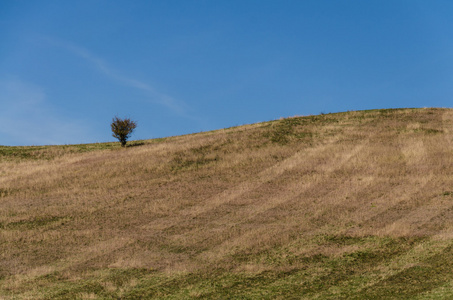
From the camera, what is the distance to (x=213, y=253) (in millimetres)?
18688

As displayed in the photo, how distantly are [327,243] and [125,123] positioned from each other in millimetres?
37228

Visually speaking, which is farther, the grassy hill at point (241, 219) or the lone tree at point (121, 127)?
the lone tree at point (121, 127)

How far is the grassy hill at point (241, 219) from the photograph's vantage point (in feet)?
49.2

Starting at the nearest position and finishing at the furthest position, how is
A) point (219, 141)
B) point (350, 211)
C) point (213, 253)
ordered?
point (213, 253)
point (350, 211)
point (219, 141)

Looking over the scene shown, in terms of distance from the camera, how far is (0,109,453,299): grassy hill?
15000 mm

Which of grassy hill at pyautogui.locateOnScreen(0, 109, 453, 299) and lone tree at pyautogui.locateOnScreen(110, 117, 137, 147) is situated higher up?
lone tree at pyautogui.locateOnScreen(110, 117, 137, 147)

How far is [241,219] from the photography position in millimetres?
24016

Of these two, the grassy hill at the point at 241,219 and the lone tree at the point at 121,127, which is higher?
the lone tree at the point at 121,127

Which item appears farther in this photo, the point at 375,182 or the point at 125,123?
the point at 125,123

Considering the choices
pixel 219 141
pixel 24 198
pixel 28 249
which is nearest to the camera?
pixel 28 249

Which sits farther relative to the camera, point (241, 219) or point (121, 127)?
point (121, 127)

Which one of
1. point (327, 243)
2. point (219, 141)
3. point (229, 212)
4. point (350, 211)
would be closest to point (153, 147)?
point (219, 141)

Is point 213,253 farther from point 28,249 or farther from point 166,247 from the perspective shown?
point 28,249

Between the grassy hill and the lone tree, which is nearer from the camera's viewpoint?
the grassy hill
